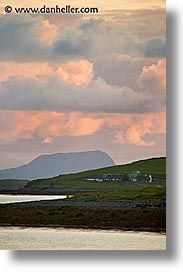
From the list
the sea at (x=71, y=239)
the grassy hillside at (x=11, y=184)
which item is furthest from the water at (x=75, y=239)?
the grassy hillside at (x=11, y=184)

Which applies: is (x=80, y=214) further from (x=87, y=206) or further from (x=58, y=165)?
(x=58, y=165)

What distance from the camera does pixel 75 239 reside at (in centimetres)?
171

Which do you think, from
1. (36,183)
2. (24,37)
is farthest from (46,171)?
(24,37)

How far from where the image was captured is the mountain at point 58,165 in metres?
1.70

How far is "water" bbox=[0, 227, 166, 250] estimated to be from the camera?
5.57 feet

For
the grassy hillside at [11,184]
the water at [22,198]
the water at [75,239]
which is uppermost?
the grassy hillside at [11,184]

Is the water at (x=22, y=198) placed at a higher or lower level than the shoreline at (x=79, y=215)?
higher

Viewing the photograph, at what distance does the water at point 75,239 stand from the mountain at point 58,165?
14 cm

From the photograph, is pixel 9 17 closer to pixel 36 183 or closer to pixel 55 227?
pixel 36 183

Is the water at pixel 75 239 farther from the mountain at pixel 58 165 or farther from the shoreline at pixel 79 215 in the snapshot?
the mountain at pixel 58 165

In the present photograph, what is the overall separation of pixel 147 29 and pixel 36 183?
0.48 m

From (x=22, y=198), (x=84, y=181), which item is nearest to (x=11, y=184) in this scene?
(x=22, y=198)
